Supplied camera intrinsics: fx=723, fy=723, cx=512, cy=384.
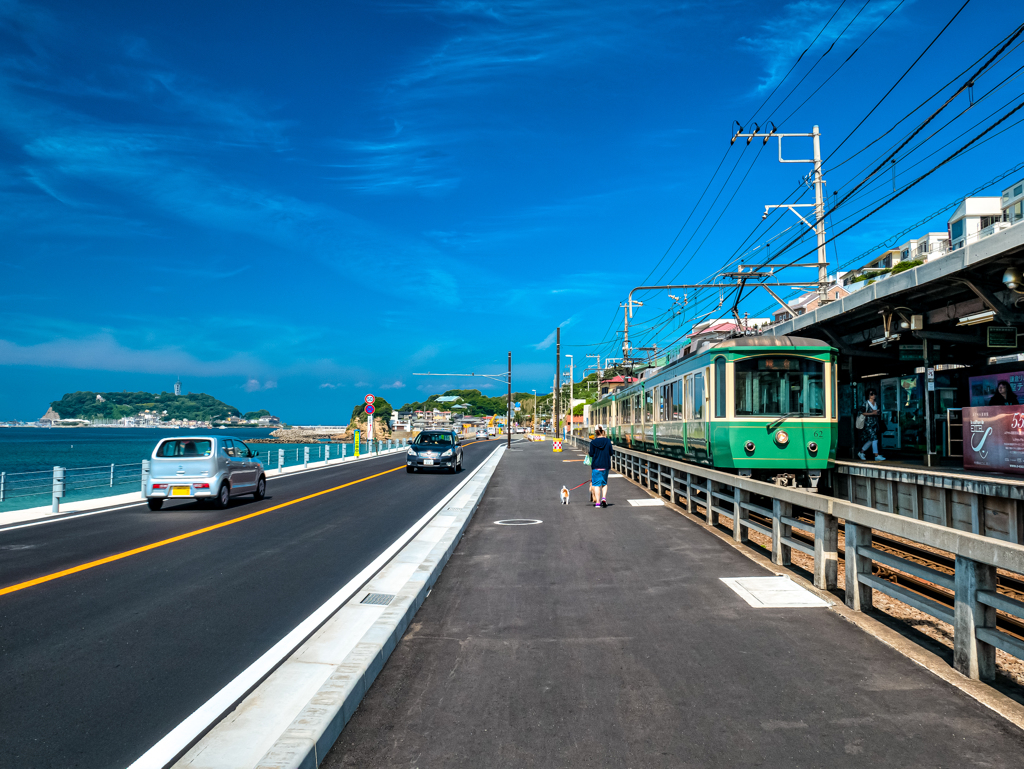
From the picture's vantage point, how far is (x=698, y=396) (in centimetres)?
1742

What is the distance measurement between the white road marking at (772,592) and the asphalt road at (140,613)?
4.45m

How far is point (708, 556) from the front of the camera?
10.0 meters

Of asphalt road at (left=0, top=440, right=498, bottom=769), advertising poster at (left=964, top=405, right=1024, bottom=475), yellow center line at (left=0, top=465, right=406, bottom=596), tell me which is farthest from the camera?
advertising poster at (left=964, top=405, right=1024, bottom=475)

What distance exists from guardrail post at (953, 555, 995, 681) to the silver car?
14.8 meters

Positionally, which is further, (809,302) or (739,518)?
(809,302)

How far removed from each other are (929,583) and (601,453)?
318 inches

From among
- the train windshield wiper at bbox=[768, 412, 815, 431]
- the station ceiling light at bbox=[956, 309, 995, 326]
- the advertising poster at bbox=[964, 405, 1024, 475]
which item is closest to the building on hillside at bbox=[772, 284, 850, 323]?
the station ceiling light at bbox=[956, 309, 995, 326]

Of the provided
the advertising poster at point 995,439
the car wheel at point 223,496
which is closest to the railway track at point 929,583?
the advertising poster at point 995,439

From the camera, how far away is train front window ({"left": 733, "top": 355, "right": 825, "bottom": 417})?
15.7m

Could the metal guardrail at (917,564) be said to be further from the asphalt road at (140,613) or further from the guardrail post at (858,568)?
the asphalt road at (140,613)

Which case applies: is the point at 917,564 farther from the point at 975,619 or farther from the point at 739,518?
the point at 739,518

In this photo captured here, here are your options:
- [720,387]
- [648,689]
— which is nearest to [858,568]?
[648,689]

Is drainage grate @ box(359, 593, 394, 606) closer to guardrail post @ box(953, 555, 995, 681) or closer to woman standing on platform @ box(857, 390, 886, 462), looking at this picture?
guardrail post @ box(953, 555, 995, 681)

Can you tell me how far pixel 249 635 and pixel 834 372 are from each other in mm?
13678
